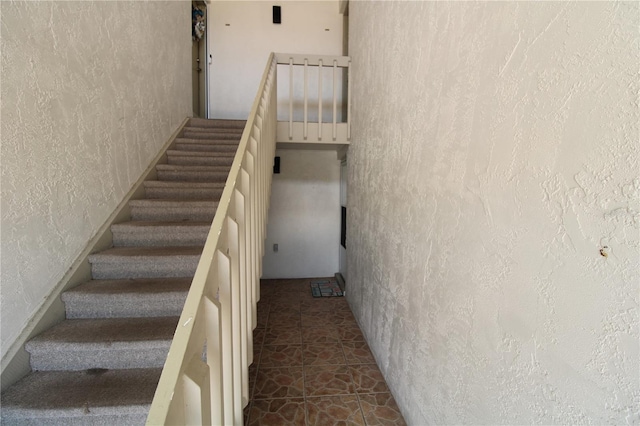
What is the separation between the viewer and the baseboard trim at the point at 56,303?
58.4 inches

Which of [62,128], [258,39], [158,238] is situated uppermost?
[258,39]

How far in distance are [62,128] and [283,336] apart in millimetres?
2474

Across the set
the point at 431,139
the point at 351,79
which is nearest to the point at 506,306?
the point at 431,139

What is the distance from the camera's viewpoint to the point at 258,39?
192 inches

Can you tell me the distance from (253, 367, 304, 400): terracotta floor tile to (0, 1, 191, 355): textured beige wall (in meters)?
1.51

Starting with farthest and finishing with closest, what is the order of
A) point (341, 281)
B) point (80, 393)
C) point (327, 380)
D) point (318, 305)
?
point (341, 281) < point (318, 305) < point (327, 380) < point (80, 393)

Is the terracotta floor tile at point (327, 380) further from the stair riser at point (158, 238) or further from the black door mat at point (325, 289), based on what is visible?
the black door mat at point (325, 289)

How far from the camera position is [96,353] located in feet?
5.27

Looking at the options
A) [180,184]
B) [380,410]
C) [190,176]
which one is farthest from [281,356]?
[190,176]

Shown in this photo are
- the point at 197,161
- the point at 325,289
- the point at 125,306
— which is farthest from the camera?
the point at 325,289

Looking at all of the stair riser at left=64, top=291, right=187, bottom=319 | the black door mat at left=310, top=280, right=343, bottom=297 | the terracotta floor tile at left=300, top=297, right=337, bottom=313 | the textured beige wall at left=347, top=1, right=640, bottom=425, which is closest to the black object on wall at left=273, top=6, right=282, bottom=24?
the textured beige wall at left=347, top=1, right=640, bottom=425

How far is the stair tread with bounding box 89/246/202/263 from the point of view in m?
2.10

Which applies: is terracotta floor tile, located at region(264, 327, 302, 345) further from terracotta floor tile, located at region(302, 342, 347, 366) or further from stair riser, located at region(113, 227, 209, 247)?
stair riser, located at region(113, 227, 209, 247)

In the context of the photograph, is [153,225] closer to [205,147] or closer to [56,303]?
[56,303]
